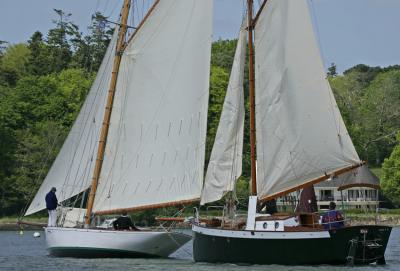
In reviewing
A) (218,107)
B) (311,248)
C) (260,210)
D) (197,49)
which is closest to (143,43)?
(197,49)

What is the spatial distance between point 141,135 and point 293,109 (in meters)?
8.85

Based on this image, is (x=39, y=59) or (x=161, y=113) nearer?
(x=161, y=113)

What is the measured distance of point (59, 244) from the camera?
52.4 meters

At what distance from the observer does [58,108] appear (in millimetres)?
137375

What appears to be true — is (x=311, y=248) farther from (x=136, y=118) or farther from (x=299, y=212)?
(x=136, y=118)

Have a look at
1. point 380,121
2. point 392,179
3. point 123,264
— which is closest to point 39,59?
point 380,121

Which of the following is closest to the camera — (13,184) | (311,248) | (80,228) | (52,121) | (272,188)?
(311,248)

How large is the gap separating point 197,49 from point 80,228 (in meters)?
10.8

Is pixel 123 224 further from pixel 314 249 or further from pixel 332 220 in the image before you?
pixel 332 220

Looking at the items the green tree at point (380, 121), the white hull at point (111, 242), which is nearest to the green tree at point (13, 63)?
the green tree at point (380, 121)

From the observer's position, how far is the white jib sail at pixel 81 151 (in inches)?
2098

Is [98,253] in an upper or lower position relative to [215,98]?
lower

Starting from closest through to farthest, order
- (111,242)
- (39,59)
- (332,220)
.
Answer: (332,220)
(111,242)
(39,59)

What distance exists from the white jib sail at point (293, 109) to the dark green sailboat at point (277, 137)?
0.15ft
